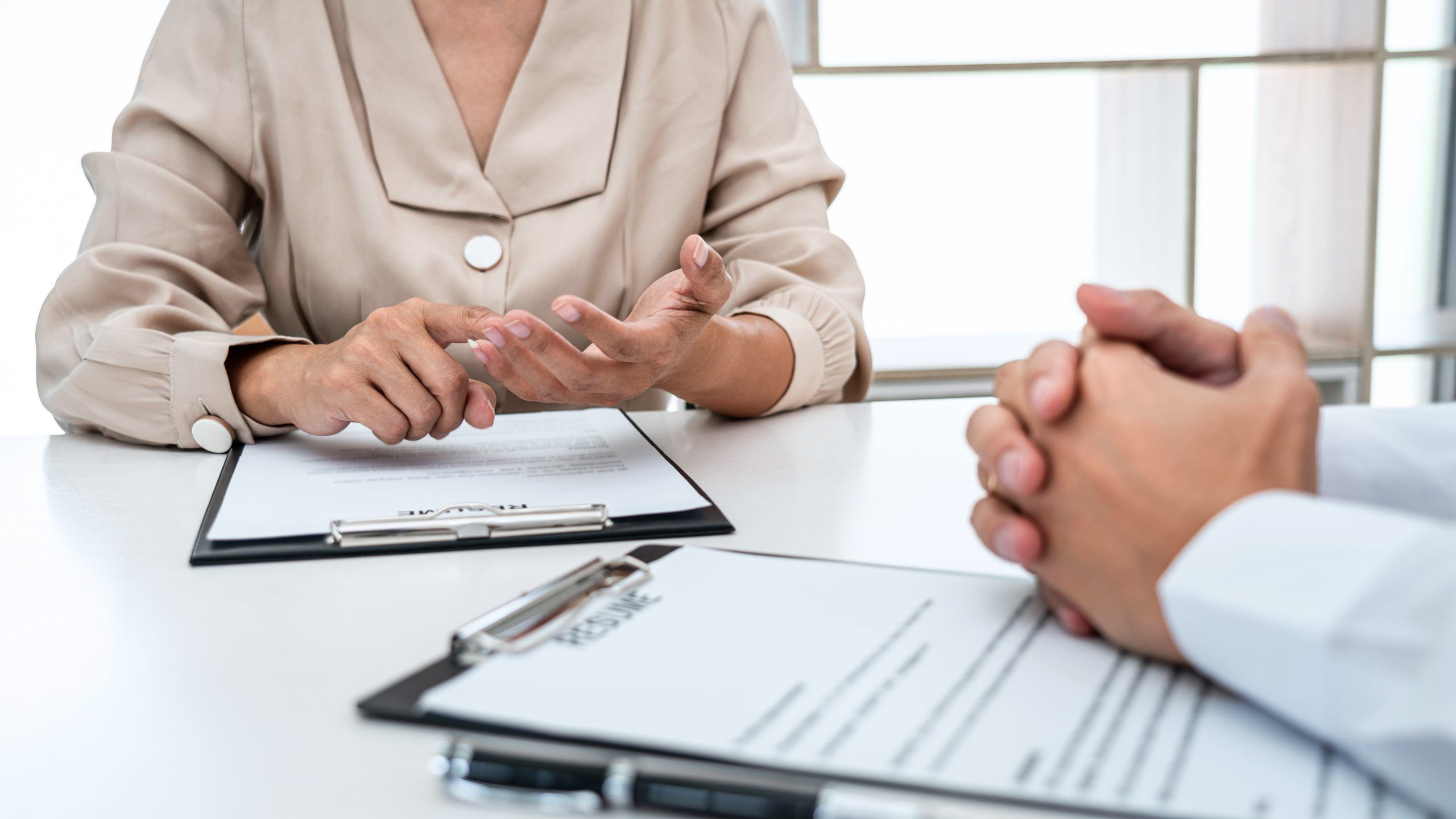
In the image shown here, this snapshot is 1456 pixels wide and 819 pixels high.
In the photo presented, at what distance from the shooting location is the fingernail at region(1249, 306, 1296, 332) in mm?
438

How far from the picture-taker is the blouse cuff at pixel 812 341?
3.11 ft

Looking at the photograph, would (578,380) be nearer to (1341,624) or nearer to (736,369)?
(736,369)

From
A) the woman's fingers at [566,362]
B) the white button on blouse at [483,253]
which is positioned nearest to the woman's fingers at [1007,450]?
the woman's fingers at [566,362]

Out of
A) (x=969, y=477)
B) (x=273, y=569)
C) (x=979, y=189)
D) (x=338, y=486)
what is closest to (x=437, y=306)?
(x=338, y=486)

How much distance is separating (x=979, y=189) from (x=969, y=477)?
1.50 m

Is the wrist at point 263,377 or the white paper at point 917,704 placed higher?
the wrist at point 263,377

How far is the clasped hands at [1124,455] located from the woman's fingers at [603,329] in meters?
0.28

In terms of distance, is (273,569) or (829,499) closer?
(273,569)

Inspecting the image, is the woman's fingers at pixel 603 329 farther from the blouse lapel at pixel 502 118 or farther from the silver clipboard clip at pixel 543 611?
the blouse lapel at pixel 502 118

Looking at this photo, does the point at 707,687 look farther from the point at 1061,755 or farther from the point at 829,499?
the point at 829,499

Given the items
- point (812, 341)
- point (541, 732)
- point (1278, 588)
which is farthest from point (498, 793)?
point (812, 341)

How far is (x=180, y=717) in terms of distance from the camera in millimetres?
360

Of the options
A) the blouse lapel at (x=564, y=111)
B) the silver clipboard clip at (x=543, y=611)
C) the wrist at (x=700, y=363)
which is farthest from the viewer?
the blouse lapel at (x=564, y=111)

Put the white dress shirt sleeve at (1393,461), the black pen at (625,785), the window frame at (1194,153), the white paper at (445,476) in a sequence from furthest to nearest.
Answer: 1. the window frame at (1194,153)
2. the white paper at (445,476)
3. the white dress shirt sleeve at (1393,461)
4. the black pen at (625,785)
